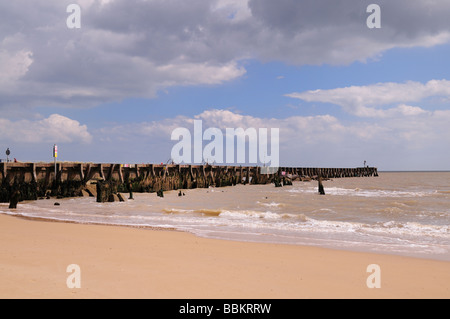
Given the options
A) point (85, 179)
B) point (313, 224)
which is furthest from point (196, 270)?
point (85, 179)

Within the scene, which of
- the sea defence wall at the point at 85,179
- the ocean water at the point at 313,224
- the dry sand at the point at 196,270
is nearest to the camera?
the dry sand at the point at 196,270

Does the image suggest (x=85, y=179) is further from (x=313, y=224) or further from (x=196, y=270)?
(x=196, y=270)

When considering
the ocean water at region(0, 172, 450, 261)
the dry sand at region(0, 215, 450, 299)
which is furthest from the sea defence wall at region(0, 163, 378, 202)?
the dry sand at region(0, 215, 450, 299)

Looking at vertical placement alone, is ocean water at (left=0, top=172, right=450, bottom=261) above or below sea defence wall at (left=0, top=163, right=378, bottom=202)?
below

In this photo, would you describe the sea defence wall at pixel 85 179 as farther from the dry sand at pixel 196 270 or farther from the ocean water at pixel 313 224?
the dry sand at pixel 196 270

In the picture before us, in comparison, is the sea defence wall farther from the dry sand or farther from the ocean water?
the dry sand

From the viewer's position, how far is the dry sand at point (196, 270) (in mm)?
5348

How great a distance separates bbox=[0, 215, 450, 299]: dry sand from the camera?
211 inches

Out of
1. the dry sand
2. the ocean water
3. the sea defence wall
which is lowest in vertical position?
the ocean water

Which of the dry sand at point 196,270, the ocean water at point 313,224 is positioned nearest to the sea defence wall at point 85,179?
the ocean water at point 313,224

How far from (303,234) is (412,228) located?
4.30 metres
